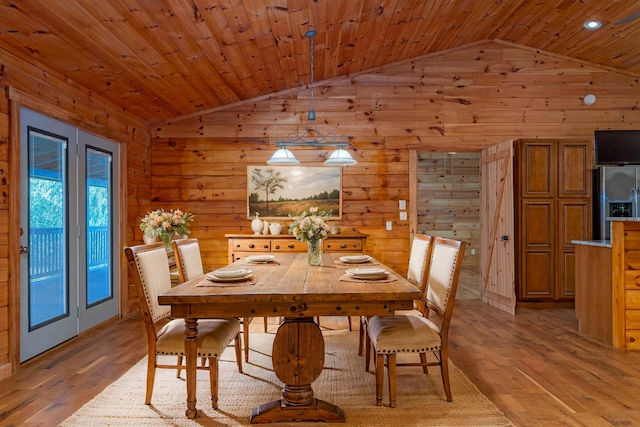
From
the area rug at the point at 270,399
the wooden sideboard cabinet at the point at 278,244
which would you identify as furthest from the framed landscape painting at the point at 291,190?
the area rug at the point at 270,399

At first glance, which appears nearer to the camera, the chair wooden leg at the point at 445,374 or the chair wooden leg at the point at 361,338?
the chair wooden leg at the point at 445,374

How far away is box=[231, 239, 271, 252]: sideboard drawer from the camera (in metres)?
5.21

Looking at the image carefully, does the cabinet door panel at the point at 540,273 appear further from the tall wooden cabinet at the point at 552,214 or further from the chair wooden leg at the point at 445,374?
the chair wooden leg at the point at 445,374

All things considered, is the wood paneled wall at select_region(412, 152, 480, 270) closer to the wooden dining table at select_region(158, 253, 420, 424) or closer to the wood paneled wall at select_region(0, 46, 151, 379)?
the wood paneled wall at select_region(0, 46, 151, 379)

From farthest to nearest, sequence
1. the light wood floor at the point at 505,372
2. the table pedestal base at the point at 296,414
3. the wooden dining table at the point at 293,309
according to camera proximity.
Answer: the light wood floor at the point at 505,372 → the table pedestal base at the point at 296,414 → the wooden dining table at the point at 293,309

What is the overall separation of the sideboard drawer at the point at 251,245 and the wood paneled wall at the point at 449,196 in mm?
4652

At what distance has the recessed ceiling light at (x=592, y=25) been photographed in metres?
4.71

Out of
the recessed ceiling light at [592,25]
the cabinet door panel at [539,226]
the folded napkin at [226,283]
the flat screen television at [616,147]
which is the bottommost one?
the folded napkin at [226,283]

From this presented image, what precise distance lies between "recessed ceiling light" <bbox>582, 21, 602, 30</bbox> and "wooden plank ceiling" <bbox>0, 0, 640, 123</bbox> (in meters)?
0.05

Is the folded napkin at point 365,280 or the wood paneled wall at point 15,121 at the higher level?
the wood paneled wall at point 15,121

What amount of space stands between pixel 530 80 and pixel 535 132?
0.66 meters

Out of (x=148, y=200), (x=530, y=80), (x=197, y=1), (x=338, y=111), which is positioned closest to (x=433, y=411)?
(x=197, y=1)

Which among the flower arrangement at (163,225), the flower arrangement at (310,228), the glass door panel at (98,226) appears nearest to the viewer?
the flower arrangement at (310,228)

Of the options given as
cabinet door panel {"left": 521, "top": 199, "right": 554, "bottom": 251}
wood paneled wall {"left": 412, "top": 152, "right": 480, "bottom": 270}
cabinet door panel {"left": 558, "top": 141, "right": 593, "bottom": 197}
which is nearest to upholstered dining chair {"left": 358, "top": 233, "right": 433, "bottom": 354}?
cabinet door panel {"left": 521, "top": 199, "right": 554, "bottom": 251}
